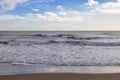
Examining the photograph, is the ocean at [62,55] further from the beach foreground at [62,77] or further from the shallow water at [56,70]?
the beach foreground at [62,77]

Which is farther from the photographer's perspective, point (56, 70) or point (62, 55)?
point (62, 55)

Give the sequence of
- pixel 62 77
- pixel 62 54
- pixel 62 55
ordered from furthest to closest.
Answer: pixel 62 54
pixel 62 55
pixel 62 77

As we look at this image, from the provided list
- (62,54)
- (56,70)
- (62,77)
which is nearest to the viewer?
(62,77)

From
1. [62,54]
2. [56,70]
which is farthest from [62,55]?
[56,70]

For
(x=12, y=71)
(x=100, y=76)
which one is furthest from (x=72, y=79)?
(x=12, y=71)

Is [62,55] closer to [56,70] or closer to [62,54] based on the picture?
[62,54]

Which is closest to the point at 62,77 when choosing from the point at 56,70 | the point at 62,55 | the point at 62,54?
the point at 56,70

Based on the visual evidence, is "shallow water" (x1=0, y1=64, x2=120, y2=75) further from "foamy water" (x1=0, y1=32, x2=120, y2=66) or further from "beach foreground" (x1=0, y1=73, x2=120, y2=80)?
"foamy water" (x1=0, y1=32, x2=120, y2=66)

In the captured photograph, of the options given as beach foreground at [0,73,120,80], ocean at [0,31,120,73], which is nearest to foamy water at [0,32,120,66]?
ocean at [0,31,120,73]

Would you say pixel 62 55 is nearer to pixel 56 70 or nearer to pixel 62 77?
pixel 56 70

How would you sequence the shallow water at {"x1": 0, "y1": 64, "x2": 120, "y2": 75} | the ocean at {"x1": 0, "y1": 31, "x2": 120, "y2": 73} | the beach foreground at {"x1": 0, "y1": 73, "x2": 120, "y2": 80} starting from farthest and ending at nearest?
the ocean at {"x1": 0, "y1": 31, "x2": 120, "y2": 73} → the shallow water at {"x1": 0, "y1": 64, "x2": 120, "y2": 75} → the beach foreground at {"x1": 0, "y1": 73, "x2": 120, "y2": 80}

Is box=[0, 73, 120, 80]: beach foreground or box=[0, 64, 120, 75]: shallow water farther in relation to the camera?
box=[0, 64, 120, 75]: shallow water

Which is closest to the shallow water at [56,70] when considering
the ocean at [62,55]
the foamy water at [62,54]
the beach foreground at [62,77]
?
the ocean at [62,55]

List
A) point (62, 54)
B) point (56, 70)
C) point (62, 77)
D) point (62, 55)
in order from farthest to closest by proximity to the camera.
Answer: point (62, 54) → point (62, 55) → point (56, 70) → point (62, 77)
